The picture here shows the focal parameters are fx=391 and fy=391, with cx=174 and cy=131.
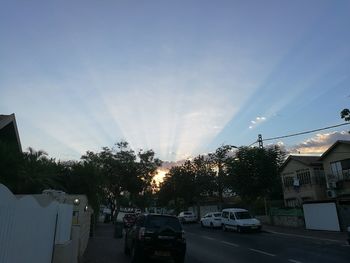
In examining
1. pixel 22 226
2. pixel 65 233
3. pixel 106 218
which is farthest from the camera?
pixel 106 218

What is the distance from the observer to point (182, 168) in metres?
62.8

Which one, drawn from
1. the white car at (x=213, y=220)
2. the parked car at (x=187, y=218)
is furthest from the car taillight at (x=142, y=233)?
the parked car at (x=187, y=218)

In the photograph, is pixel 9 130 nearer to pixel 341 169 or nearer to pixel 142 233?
pixel 142 233

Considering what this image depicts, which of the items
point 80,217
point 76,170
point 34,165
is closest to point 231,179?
point 76,170

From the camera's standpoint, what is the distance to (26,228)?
6.05 metres

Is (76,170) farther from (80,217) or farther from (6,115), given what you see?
(80,217)

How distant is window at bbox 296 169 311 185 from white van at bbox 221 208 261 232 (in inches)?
646

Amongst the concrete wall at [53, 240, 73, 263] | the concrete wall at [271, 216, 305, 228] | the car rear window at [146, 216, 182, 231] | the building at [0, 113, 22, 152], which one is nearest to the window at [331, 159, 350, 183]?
the concrete wall at [271, 216, 305, 228]

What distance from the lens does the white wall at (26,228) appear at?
4887 mm

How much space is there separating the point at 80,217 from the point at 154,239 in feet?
11.4

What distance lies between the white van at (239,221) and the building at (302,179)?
502 inches

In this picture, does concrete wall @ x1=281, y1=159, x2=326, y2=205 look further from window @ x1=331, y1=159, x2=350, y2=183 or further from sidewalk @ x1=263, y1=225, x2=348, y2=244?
sidewalk @ x1=263, y1=225, x2=348, y2=244

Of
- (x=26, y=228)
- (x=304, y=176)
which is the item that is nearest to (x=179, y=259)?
(x=26, y=228)

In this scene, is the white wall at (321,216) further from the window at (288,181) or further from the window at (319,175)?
the window at (288,181)
